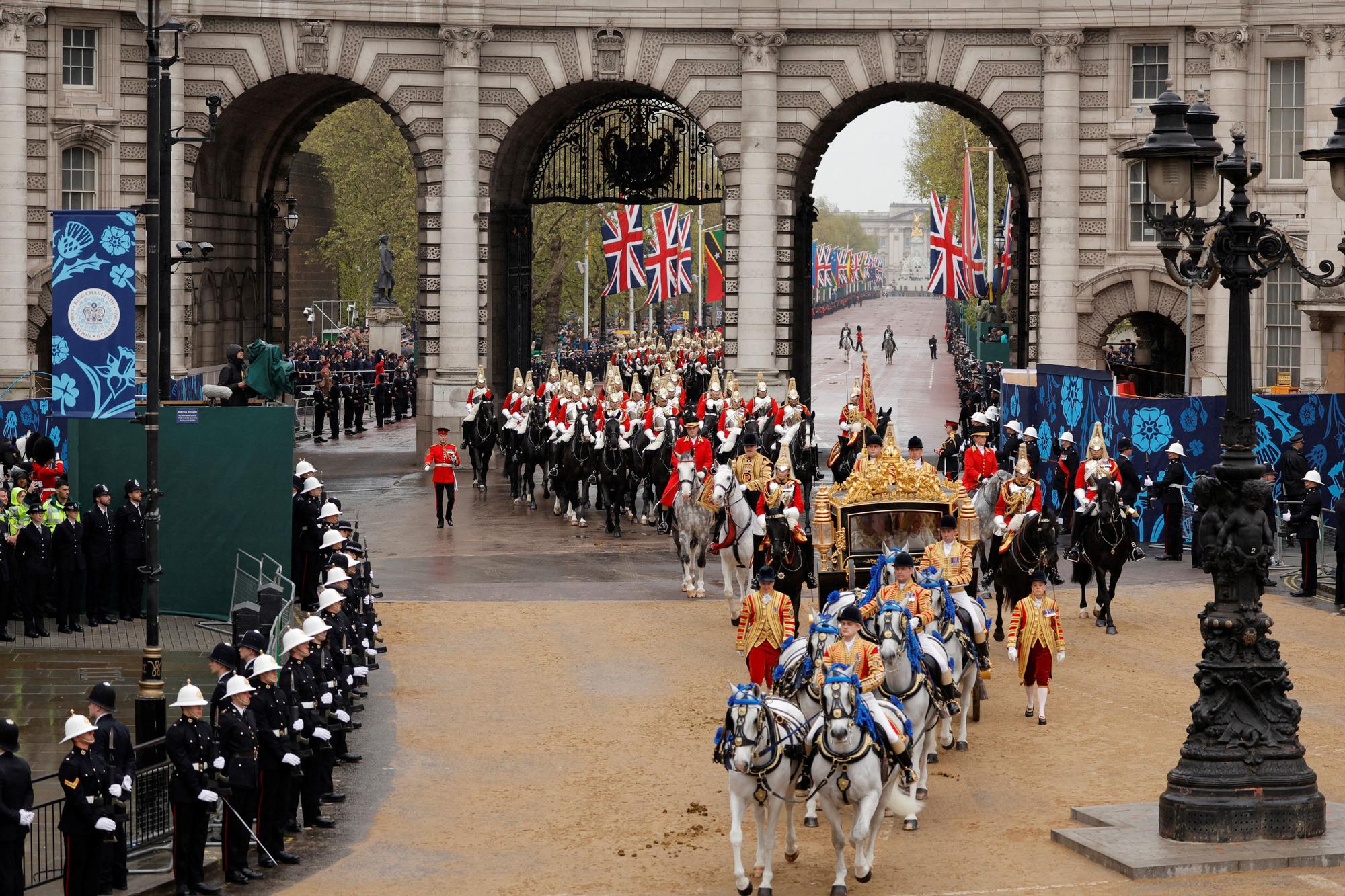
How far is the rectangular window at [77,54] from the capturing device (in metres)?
46.2

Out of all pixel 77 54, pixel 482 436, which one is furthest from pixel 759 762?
pixel 77 54

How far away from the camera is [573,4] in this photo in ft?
155

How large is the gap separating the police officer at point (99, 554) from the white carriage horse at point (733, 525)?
834 cm

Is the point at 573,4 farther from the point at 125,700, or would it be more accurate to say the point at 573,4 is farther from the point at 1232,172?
the point at 1232,172

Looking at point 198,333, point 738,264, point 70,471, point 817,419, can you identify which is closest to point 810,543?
point 70,471

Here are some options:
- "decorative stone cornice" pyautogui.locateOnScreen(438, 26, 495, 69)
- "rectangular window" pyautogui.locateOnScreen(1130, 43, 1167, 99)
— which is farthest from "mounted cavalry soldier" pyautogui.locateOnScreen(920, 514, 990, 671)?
"decorative stone cornice" pyautogui.locateOnScreen(438, 26, 495, 69)

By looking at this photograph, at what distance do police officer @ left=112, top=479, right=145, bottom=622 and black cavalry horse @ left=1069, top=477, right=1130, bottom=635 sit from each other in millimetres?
13023

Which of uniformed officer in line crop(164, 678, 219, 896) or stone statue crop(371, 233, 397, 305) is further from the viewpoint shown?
stone statue crop(371, 233, 397, 305)

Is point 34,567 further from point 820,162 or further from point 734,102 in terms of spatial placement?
point 820,162

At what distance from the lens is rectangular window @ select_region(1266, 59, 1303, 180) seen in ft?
150

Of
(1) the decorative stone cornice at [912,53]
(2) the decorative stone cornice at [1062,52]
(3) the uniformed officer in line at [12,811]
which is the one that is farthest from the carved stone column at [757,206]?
(3) the uniformed officer in line at [12,811]

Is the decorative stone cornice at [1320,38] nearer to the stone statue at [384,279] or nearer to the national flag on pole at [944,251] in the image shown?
the national flag on pole at [944,251]

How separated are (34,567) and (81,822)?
12.0 metres

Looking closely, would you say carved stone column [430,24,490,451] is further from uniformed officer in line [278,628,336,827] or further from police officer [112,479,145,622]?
uniformed officer in line [278,628,336,827]
